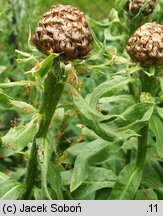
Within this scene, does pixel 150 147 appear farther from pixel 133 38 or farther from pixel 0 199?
pixel 0 199

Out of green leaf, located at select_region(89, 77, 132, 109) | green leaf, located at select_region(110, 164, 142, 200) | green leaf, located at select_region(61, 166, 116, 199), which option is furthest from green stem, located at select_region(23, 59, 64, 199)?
green leaf, located at select_region(110, 164, 142, 200)

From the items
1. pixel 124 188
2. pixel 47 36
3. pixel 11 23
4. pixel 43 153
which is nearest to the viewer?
pixel 47 36

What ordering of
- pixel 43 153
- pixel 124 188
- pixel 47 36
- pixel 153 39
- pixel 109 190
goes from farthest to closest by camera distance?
pixel 109 190 < pixel 124 188 < pixel 153 39 < pixel 43 153 < pixel 47 36

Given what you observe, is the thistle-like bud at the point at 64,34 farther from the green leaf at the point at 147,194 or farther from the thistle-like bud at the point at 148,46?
the green leaf at the point at 147,194

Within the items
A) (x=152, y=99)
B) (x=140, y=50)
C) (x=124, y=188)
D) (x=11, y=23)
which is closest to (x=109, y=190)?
(x=124, y=188)

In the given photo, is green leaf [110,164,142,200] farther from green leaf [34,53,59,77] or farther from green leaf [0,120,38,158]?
green leaf [34,53,59,77]

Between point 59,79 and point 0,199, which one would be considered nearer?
point 59,79
